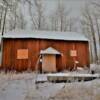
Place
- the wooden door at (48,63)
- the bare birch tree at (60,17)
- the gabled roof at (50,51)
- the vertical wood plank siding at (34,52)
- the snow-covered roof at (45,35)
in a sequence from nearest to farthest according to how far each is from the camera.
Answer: the wooden door at (48,63) < the gabled roof at (50,51) < the vertical wood plank siding at (34,52) < the snow-covered roof at (45,35) < the bare birch tree at (60,17)

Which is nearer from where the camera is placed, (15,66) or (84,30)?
(15,66)

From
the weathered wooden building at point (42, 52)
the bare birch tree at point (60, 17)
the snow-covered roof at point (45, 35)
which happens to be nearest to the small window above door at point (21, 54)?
the weathered wooden building at point (42, 52)

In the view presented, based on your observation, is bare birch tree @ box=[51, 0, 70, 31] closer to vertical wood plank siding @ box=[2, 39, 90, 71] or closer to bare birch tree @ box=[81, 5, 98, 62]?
bare birch tree @ box=[81, 5, 98, 62]

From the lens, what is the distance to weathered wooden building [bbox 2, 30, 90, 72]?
2162cm

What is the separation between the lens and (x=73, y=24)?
1832 inches

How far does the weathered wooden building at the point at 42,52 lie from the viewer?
851 inches

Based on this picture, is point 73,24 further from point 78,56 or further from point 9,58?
point 9,58

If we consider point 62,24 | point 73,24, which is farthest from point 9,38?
point 73,24

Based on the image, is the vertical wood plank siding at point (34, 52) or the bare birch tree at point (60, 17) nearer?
the vertical wood plank siding at point (34, 52)

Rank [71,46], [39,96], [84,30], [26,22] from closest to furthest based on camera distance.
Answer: [39,96] → [71,46] → [26,22] → [84,30]

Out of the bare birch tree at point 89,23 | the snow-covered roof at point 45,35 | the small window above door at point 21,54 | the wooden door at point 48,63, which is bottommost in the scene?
the wooden door at point 48,63

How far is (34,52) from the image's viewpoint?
72.5 feet

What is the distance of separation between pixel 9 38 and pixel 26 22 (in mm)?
21006

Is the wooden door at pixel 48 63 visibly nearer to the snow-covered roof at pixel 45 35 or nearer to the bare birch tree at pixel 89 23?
the snow-covered roof at pixel 45 35
